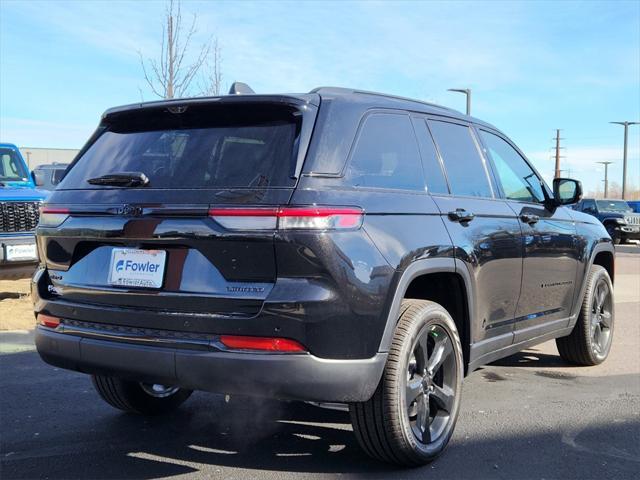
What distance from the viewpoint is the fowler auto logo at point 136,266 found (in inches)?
123

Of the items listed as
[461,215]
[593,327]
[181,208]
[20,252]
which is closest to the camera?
[181,208]

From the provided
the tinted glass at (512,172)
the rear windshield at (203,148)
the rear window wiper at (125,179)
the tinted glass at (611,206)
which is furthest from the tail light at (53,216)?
the tinted glass at (611,206)

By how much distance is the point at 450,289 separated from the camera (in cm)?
390

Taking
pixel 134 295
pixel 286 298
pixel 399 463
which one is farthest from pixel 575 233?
pixel 134 295

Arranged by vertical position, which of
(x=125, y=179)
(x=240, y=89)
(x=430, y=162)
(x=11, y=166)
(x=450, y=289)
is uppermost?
(x=240, y=89)

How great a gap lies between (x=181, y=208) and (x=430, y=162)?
1.57 m

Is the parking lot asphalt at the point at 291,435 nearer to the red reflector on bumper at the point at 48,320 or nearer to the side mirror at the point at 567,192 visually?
the red reflector on bumper at the point at 48,320

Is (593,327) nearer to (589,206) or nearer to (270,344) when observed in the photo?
(270,344)

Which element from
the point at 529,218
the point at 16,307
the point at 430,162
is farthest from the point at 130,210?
the point at 16,307

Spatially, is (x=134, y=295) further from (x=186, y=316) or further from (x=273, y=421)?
(x=273, y=421)

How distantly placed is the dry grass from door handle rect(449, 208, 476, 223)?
563cm

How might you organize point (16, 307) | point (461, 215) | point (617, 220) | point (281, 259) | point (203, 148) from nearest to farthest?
point (281, 259)
point (203, 148)
point (461, 215)
point (16, 307)
point (617, 220)

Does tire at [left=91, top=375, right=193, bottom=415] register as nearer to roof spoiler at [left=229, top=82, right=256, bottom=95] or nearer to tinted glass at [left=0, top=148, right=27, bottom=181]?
roof spoiler at [left=229, top=82, right=256, bottom=95]

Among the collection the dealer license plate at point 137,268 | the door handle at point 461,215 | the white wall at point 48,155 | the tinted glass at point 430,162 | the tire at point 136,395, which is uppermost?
the white wall at point 48,155
